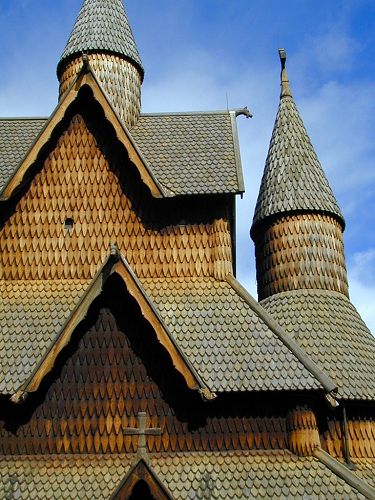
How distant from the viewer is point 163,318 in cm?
1102

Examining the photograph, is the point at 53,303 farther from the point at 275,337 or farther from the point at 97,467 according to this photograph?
the point at 275,337

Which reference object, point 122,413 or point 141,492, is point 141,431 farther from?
point 122,413

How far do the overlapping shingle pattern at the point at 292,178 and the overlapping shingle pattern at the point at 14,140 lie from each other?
5.32 metres

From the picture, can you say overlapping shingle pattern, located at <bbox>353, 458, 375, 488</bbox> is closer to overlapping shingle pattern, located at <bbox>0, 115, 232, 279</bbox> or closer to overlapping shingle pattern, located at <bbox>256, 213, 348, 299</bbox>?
overlapping shingle pattern, located at <bbox>256, 213, 348, 299</bbox>

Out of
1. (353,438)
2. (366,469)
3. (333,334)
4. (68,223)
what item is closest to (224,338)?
(333,334)

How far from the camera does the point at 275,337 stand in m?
10.8

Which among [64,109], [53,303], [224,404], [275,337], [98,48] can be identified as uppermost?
[98,48]

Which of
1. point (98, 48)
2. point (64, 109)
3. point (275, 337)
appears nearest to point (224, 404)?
point (275, 337)

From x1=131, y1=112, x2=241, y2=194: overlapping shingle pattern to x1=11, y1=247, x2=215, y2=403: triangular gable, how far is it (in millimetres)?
2581

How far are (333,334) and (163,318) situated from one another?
3531mm

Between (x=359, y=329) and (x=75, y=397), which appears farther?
(x=359, y=329)

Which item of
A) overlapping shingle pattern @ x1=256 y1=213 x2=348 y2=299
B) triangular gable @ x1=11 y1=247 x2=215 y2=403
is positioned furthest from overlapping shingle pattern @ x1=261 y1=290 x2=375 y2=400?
triangular gable @ x1=11 y1=247 x2=215 y2=403

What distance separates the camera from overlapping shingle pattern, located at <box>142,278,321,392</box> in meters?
10.1

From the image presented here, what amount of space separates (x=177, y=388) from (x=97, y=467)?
1689 mm
